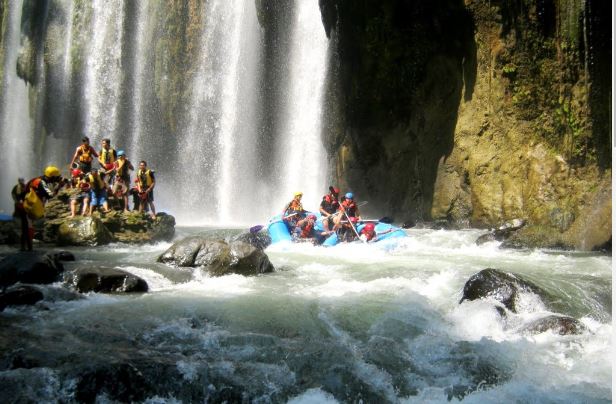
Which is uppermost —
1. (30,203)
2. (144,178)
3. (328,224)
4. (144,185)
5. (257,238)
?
(144,178)

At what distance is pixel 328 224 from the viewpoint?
44.4 feet

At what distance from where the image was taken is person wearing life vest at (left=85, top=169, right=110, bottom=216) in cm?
1227

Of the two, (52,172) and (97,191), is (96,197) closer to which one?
(97,191)

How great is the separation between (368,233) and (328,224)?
124cm

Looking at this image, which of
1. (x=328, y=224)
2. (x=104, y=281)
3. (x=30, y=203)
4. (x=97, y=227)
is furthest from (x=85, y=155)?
(x=104, y=281)

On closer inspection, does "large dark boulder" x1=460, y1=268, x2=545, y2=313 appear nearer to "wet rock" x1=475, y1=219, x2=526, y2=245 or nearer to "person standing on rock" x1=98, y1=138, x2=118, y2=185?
"wet rock" x1=475, y1=219, x2=526, y2=245

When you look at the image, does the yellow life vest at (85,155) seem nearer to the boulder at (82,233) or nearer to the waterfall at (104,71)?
the boulder at (82,233)

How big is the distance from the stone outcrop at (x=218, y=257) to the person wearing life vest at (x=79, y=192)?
422 centimetres

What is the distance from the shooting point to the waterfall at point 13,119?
3544cm

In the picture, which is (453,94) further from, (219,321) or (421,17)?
(219,321)

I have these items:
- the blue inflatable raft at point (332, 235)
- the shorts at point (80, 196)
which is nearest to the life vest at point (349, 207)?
the blue inflatable raft at point (332, 235)

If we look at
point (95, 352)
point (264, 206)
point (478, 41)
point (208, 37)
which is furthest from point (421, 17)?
point (95, 352)

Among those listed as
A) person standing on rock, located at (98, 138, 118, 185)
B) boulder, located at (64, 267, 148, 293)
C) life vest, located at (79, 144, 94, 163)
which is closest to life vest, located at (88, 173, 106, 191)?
person standing on rock, located at (98, 138, 118, 185)

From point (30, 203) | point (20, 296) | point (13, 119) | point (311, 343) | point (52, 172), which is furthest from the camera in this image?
point (13, 119)
